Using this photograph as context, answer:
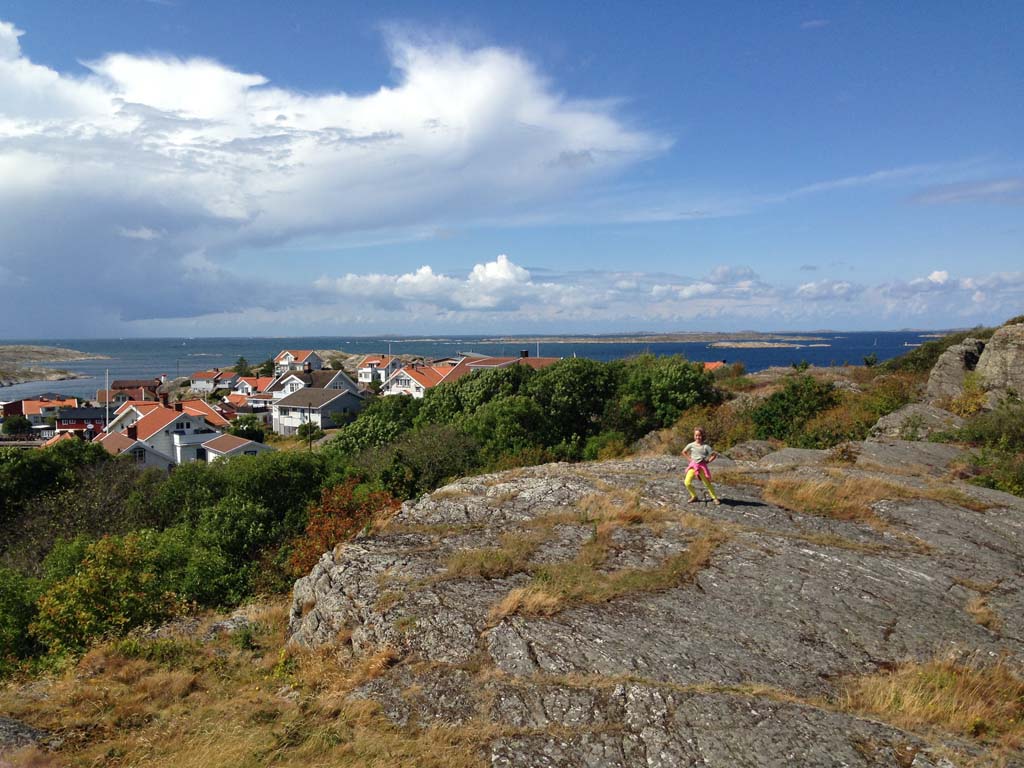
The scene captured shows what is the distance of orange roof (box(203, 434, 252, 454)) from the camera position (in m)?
49.9

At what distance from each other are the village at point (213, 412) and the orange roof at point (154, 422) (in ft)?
0.27

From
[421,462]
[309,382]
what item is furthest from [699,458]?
[309,382]

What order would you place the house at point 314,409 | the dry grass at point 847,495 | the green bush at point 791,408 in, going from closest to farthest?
the dry grass at point 847,495 → the green bush at point 791,408 → the house at point 314,409

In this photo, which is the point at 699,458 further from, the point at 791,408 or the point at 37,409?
the point at 37,409

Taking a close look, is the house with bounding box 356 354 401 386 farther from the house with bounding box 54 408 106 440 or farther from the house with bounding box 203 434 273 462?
the house with bounding box 203 434 273 462

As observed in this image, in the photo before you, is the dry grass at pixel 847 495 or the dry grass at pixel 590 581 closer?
the dry grass at pixel 590 581

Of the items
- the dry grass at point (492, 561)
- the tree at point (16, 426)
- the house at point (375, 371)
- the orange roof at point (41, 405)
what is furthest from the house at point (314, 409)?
the dry grass at point (492, 561)

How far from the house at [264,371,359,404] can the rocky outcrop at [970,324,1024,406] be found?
7028cm

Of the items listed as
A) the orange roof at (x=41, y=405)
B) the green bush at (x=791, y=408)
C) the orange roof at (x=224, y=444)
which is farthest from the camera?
the orange roof at (x=41, y=405)

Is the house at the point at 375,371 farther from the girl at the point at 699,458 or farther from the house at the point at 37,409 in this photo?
the girl at the point at 699,458

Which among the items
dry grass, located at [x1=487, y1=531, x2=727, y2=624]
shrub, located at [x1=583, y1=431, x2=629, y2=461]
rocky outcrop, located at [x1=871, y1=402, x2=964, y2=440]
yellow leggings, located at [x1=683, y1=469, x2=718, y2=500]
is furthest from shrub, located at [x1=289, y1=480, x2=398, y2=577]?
rocky outcrop, located at [x1=871, y1=402, x2=964, y2=440]

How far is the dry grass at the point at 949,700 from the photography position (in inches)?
257

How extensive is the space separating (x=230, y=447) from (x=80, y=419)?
131ft

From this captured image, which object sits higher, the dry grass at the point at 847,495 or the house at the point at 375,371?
the dry grass at the point at 847,495
